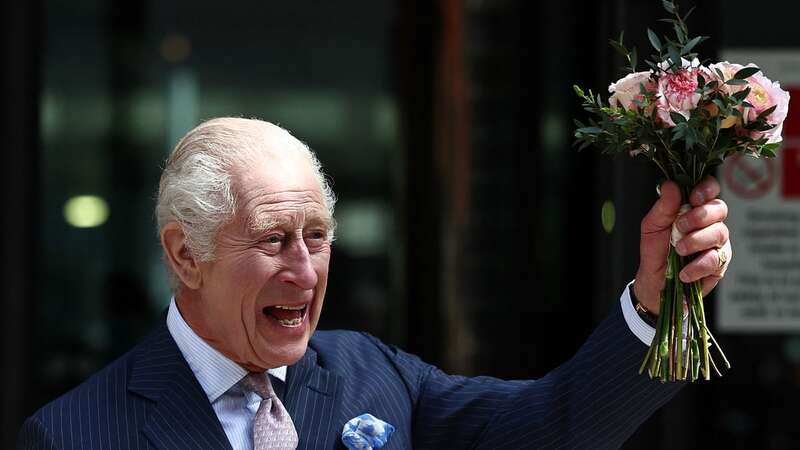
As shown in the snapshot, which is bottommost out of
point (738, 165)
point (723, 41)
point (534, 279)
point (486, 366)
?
point (486, 366)

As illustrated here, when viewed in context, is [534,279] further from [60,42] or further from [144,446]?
[144,446]

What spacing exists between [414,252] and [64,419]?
3.30 m

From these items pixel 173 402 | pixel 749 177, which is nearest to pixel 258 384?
pixel 173 402

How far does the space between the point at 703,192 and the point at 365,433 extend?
0.83 meters

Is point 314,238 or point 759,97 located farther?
point 314,238

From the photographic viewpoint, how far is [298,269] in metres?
2.36

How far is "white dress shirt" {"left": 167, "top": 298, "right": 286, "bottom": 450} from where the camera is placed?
2.42 meters

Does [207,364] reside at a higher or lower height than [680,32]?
lower

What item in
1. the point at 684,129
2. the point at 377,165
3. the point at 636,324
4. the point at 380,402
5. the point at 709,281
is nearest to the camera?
the point at 684,129

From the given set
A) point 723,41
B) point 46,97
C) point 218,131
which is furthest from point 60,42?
point 218,131

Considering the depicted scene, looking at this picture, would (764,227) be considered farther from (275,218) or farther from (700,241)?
(275,218)

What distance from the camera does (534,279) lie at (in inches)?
204

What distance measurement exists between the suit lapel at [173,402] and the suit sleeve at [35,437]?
178 millimetres

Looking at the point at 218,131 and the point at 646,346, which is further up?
the point at 218,131
